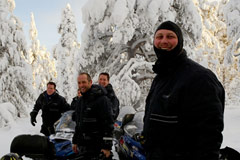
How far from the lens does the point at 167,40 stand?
1710 millimetres

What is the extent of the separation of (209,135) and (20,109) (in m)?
15.2

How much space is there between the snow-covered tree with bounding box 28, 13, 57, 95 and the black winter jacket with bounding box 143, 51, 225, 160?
39.7 meters

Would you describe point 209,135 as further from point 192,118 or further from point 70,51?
point 70,51

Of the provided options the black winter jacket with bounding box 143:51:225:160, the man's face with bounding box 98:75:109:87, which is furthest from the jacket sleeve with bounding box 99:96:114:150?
the man's face with bounding box 98:75:109:87

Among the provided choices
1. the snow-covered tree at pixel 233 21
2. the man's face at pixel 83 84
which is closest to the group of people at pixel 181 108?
the man's face at pixel 83 84

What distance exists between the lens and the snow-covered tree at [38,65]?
129 ft

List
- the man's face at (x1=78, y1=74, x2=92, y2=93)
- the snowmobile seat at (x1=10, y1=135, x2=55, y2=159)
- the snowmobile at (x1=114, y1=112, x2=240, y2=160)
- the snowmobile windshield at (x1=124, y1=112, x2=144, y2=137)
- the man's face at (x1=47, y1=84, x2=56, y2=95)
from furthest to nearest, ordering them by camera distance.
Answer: the man's face at (x1=47, y1=84, x2=56, y2=95) → the snowmobile windshield at (x1=124, y1=112, x2=144, y2=137) → the man's face at (x1=78, y1=74, x2=92, y2=93) → the snowmobile at (x1=114, y1=112, x2=240, y2=160) → the snowmobile seat at (x1=10, y1=135, x2=55, y2=159)

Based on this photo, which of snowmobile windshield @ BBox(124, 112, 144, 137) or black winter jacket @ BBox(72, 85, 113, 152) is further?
snowmobile windshield @ BBox(124, 112, 144, 137)

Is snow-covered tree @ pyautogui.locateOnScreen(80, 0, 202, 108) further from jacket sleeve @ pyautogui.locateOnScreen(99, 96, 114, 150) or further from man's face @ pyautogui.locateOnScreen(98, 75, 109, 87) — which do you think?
jacket sleeve @ pyautogui.locateOnScreen(99, 96, 114, 150)

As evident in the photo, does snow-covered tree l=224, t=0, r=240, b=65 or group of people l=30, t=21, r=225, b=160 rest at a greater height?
snow-covered tree l=224, t=0, r=240, b=65

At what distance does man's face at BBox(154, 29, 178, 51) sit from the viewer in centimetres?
169

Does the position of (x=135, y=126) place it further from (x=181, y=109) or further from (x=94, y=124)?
(x=181, y=109)

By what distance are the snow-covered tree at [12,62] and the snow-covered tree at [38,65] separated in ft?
84.9

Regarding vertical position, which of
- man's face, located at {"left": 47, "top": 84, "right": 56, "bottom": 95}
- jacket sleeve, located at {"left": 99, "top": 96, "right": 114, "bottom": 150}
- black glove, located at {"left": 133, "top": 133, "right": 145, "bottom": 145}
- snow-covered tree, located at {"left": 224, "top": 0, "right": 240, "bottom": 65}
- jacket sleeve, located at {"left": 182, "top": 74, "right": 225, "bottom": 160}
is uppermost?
snow-covered tree, located at {"left": 224, "top": 0, "right": 240, "bottom": 65}
